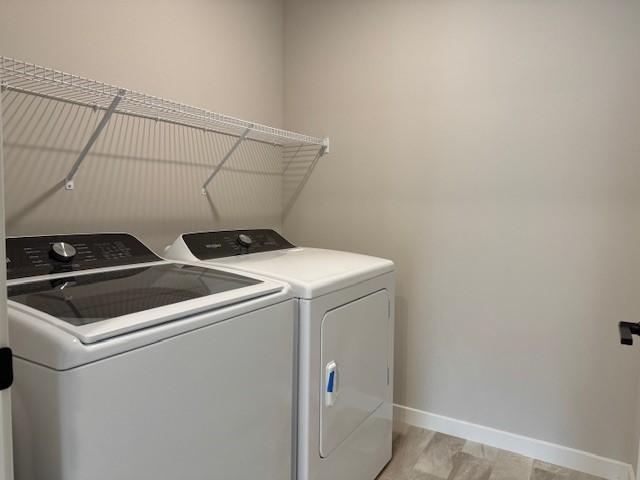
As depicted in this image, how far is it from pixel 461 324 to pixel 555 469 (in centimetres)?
76

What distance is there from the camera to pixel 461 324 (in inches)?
91.8

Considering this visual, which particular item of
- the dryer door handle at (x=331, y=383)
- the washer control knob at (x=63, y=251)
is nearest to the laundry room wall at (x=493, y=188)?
the dryer door handle at (x=331, y=383)

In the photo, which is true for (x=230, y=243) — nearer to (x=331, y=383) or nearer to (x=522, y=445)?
(x=331, y=383)

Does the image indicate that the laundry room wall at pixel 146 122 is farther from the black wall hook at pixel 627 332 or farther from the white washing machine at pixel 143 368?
the black wall hook at pixel 627 332

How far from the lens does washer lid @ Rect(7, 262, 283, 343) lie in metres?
0.94

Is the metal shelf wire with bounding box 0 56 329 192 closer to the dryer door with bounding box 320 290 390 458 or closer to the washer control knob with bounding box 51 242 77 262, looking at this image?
the washer control knob with bounding box 51 242 77 262

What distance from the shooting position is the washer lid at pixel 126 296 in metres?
0.94

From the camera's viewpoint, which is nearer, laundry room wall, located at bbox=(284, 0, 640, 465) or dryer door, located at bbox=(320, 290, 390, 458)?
dryer door, located at bbox=(320, 290, 390, 458)

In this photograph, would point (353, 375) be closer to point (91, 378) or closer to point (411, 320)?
point (411, 320)

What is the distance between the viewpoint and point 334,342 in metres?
1.62

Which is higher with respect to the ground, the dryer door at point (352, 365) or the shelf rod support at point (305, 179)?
the shelf rod support at point (305, 179)

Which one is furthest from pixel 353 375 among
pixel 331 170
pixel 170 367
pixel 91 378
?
pixel 331 170

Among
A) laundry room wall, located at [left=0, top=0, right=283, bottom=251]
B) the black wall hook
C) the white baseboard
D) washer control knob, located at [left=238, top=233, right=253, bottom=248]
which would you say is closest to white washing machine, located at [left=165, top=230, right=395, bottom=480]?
washer control knob, located at [left=238, top=233, right=253, bottom=248]

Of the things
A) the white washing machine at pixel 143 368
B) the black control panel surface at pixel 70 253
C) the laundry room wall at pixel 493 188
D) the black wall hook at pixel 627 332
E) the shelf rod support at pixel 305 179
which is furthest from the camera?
the shelf rod support at pixel 305 179
